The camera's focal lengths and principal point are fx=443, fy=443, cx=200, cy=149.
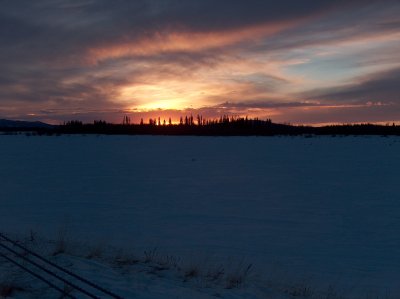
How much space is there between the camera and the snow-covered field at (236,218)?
843 cm

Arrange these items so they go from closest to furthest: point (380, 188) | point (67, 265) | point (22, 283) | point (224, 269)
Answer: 1. point (22, 283)
2. point (67, 265)
3. point (224, 269)
4. point (380, 188)

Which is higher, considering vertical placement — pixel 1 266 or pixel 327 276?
pixel 1 266

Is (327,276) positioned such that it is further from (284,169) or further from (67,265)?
(284,169)

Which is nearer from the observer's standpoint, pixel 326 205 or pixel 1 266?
pixel 1 266

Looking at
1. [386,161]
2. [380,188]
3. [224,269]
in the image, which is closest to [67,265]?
[224,269]

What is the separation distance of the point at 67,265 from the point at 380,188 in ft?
48.4

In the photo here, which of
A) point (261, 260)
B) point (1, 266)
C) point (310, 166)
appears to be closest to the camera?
point (1, 266)

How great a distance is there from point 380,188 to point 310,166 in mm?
9026

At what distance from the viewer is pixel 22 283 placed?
19.4ft

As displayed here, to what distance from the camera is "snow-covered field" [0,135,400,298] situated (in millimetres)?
8430

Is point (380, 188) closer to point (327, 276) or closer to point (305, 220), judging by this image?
point (305, 220)

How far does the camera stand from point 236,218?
1300 centimetres

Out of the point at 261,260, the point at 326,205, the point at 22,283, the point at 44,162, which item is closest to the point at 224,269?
the point at 261,260

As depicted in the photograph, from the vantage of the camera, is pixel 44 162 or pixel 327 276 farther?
pixel 44 162
